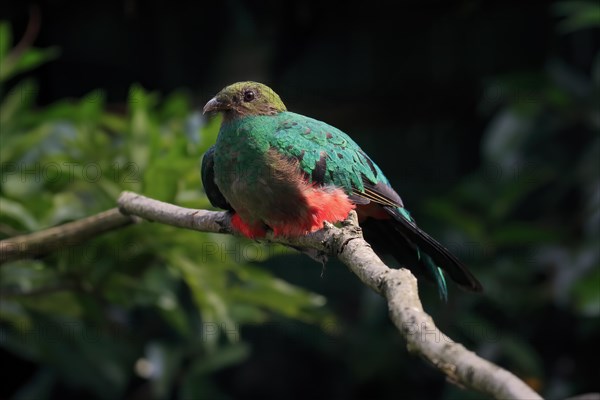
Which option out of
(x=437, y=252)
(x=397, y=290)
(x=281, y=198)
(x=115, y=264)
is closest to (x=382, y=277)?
(x=397, y=290)

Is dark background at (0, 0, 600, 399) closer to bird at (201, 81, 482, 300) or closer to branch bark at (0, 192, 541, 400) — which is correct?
bird at (201, 81, 482, 300)

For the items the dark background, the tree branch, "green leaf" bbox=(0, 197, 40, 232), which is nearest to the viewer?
the tree branch

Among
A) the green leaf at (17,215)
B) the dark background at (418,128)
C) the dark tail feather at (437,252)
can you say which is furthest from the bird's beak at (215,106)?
the dark background at (418,128)

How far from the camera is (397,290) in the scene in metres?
1.59

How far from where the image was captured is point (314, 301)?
399cm

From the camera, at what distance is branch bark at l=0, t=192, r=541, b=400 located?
1.24m

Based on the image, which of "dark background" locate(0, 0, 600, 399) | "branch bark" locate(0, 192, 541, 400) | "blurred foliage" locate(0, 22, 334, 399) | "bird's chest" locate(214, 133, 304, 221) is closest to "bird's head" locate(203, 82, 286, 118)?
"bird's chest" locate(214, 133, 304, 221)

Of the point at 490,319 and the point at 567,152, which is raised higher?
the point at 567,152

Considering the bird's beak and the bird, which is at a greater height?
the bird's beak

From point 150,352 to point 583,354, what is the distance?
253cm

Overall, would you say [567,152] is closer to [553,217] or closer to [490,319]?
[553,217]

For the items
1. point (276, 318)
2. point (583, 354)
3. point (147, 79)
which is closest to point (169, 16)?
point (147, 79)

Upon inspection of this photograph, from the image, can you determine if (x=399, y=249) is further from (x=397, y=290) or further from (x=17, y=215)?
(x=17, y=215)

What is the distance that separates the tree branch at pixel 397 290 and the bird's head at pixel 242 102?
14.6 inches
